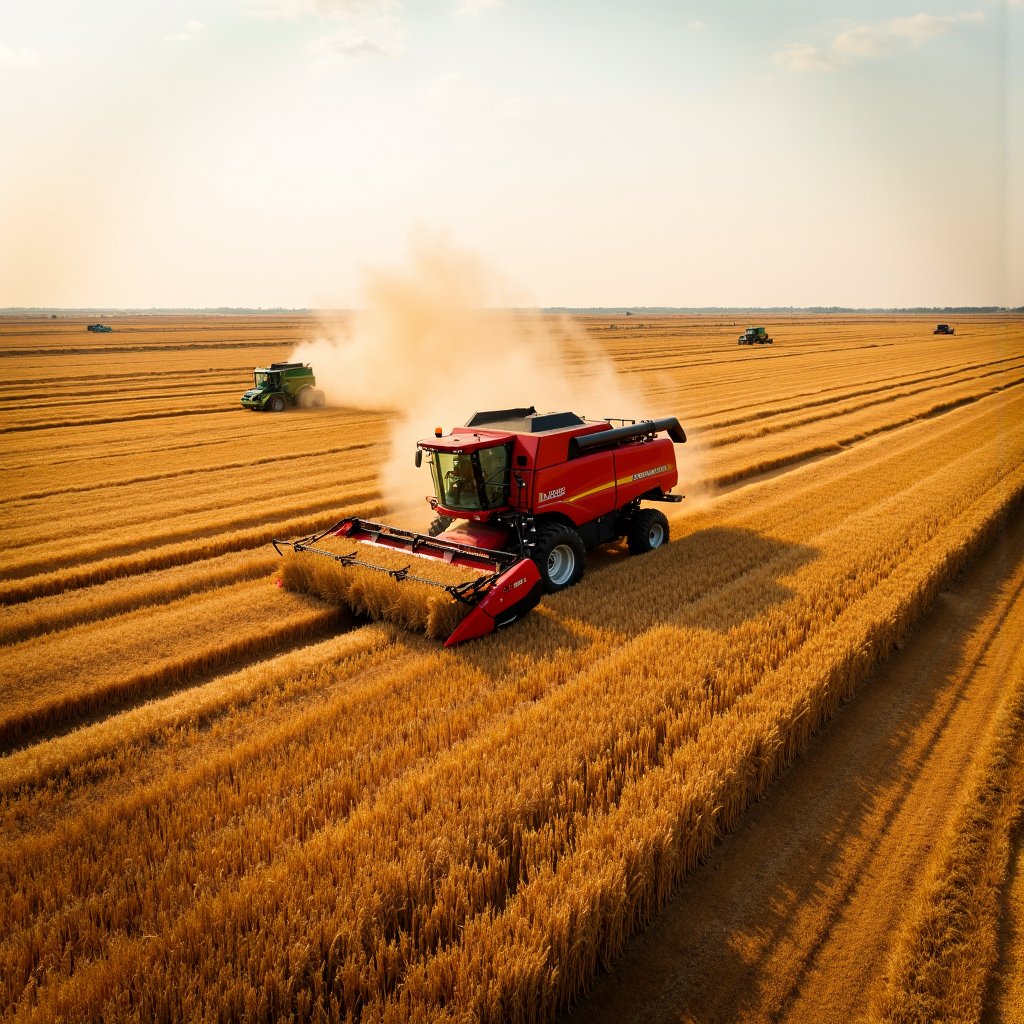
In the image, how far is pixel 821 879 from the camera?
489 cm

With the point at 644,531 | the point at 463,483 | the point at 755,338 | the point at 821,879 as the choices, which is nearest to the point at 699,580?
the point at 644,531

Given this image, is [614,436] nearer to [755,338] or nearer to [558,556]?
[558,556]

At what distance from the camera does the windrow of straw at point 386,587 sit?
26.3 ft

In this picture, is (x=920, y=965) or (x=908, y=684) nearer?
(x=920, y=965)

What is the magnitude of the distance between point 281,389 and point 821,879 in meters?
25.5

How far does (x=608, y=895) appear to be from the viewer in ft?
13.8

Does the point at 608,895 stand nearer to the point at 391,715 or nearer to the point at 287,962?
the point at 287,962

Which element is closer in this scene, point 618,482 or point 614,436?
point 614,436

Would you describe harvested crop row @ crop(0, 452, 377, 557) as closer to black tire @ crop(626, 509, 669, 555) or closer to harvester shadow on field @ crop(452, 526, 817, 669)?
black tire @ crop(626, 509, 669, 555)

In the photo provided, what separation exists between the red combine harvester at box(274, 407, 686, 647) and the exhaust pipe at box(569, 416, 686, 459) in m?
0.02

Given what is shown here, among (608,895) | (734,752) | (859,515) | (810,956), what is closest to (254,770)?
(608,895)

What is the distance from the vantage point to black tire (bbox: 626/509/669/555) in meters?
11.1

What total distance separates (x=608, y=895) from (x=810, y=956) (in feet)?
4.25

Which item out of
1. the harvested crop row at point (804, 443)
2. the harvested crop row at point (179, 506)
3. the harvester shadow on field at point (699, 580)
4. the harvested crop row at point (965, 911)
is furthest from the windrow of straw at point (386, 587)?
the harvested crop row at point (804, 443)
